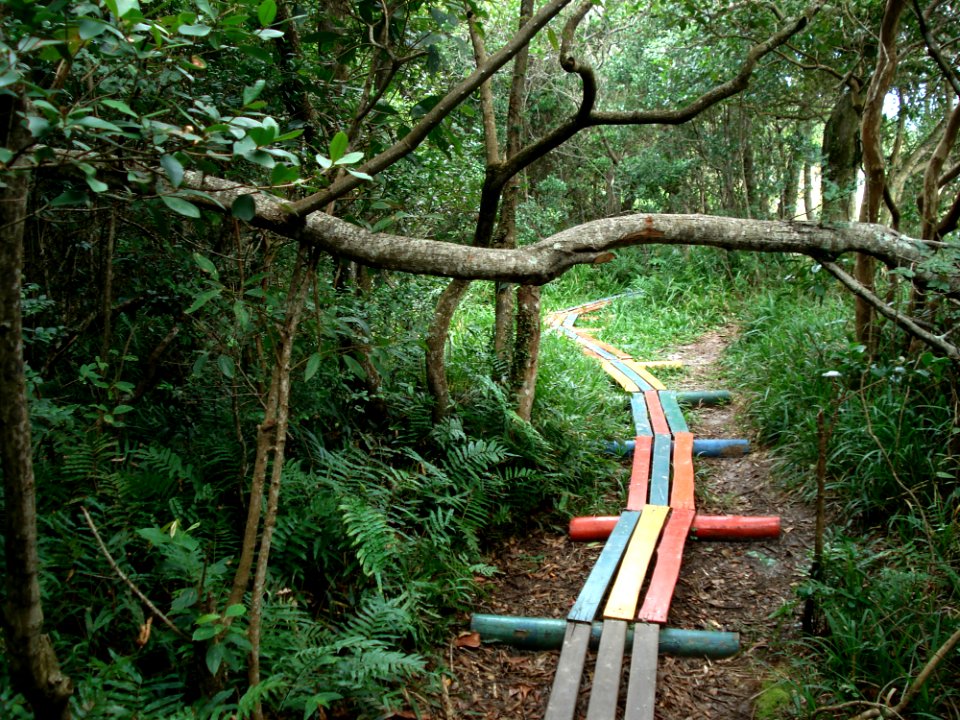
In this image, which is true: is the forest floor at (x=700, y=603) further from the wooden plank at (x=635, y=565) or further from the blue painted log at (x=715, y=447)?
the wooden plank at (x=635, y=565)

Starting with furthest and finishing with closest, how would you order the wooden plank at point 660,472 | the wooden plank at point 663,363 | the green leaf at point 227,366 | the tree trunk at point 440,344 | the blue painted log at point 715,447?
the wooden plank at point 663,363
the blue painted log at point 715,447
the wooden plank at point 660,472
the tree trunk at point 440,344
the green leaf at point 227,366

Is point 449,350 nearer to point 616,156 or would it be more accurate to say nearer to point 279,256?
point 279,256

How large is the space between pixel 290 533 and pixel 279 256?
166 centimetres

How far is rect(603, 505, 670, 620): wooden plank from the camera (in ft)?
13.2

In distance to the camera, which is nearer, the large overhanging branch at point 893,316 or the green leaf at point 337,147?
the green leaf at point 337,147

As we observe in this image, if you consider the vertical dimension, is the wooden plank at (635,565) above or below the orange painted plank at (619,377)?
below

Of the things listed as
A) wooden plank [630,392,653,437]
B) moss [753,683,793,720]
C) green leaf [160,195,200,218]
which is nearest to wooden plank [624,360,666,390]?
wooden plank [630,392,653,437]

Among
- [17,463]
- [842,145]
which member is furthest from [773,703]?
[842,145]

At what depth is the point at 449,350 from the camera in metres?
6.34

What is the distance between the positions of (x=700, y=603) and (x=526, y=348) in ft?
7.71

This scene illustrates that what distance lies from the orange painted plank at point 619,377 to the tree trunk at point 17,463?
640 centimetres

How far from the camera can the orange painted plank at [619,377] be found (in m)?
7.75

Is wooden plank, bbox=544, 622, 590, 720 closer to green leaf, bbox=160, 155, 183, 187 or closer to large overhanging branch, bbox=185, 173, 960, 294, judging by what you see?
large overhanging branch, bbox=185, 173, 960, 294

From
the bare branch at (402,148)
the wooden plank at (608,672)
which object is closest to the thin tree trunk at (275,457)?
the bare branch at (402,148)
